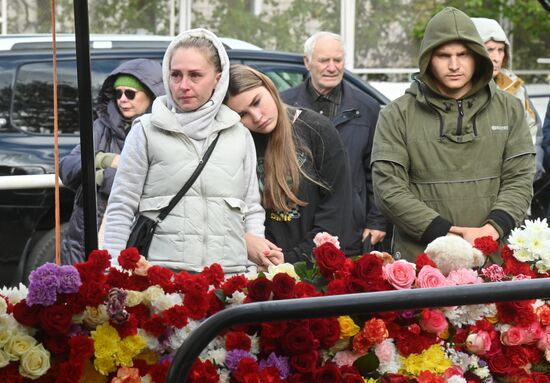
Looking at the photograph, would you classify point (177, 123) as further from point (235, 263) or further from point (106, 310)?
point (106, 310)

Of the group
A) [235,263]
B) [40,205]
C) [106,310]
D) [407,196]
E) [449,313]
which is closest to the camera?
[106,310]

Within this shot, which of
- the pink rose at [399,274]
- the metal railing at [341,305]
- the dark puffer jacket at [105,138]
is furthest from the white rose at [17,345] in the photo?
the dark puffer jacket at [105,138]

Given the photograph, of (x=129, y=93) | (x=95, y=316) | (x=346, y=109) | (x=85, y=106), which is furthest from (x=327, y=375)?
(x=346, y=109)

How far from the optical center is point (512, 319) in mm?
3566

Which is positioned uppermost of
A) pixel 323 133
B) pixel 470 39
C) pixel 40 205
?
pixel 470 39

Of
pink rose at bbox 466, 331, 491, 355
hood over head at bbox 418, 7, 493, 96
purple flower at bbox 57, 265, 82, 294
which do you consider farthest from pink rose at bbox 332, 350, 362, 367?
hood over head at bbox 418, 7, 493, 96

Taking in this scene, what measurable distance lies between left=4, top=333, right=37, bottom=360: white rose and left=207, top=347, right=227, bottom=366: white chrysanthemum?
46 centimetres

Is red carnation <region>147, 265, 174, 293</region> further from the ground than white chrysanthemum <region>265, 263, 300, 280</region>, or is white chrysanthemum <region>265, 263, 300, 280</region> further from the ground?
red carnation <region>147, 265, 174, 293</region>

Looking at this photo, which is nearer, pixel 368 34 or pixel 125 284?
pixel 125 284

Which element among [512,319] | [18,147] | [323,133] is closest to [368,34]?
[18,147]

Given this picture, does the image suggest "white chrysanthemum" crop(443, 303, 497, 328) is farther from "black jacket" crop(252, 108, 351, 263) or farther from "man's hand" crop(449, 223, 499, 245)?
"black jacket" crop(252, 108, 351, 263)

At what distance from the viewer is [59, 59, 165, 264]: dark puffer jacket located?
18.7ft

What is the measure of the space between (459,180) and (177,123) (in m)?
1.09

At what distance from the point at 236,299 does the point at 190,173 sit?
96 cm
